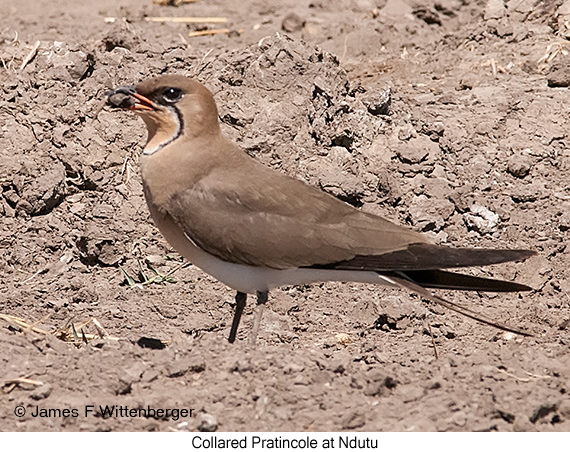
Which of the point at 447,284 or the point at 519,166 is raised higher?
the point at 519,166

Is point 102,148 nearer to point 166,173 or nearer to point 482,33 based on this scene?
point 166,173

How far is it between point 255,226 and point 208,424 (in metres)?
1.43

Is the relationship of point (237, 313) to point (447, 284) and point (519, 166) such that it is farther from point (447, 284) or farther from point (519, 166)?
point (519, 166)

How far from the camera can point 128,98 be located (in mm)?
6168

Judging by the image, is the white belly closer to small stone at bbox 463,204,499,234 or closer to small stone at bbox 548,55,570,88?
small stone at bbox 463,204,499,234

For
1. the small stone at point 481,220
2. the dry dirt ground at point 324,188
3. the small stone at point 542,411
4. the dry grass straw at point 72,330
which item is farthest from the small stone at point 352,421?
the small stone at point 481,220

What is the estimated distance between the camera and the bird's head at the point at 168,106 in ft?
20.2

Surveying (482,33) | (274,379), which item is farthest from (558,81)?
(274,379)

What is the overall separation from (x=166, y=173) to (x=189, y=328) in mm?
1127

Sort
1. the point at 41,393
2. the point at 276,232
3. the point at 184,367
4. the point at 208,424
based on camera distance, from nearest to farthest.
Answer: the point at 208,424, the point at 41,393, the point at 184,367, the point at 276,232

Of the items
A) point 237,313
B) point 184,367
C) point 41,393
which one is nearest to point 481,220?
point 237,313

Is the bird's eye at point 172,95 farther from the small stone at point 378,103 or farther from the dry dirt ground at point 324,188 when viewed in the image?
the small stone at point 378,103

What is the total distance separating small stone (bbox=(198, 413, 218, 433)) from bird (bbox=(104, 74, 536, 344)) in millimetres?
1092

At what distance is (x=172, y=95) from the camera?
618 centimetres
